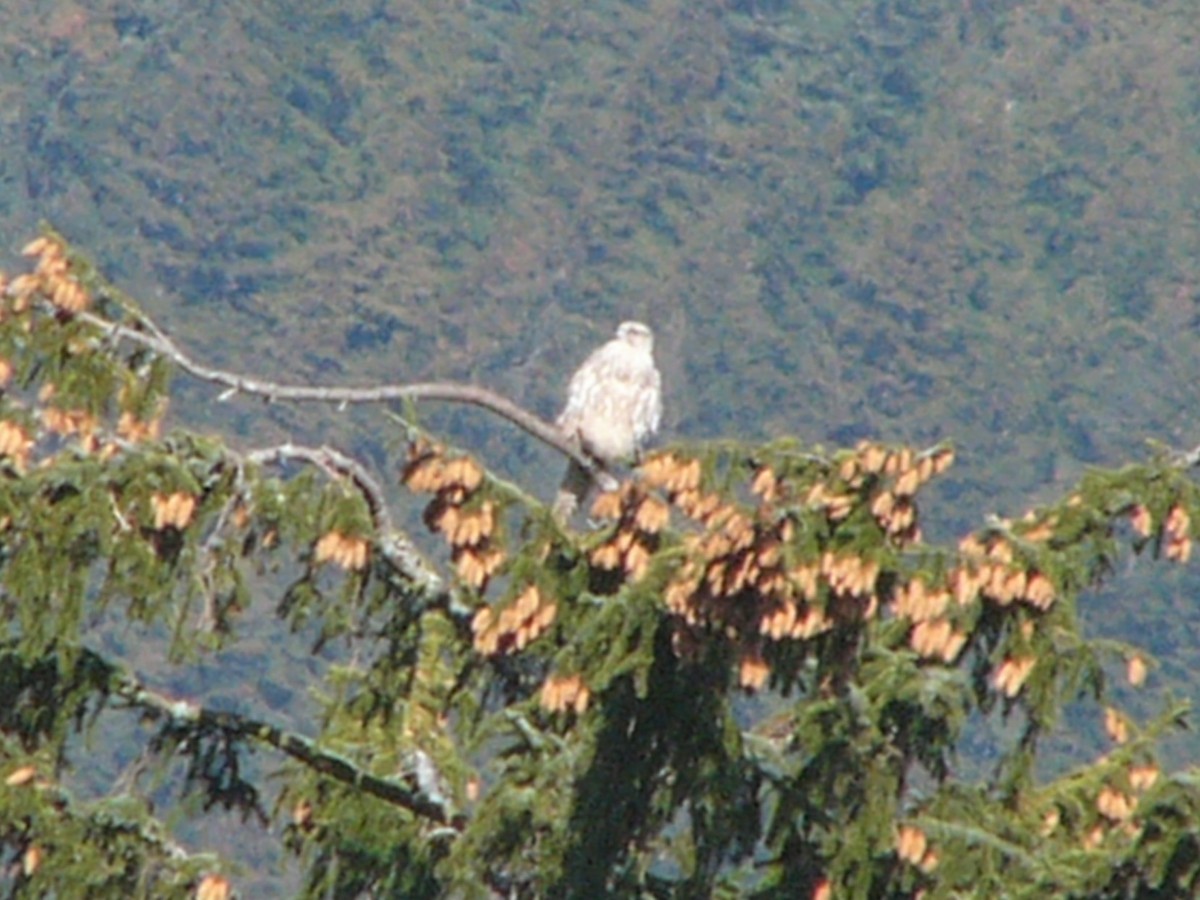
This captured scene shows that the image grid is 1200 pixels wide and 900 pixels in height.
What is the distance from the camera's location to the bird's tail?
1060 centimetres

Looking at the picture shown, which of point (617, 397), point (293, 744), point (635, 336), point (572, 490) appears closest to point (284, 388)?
point (293, 744)

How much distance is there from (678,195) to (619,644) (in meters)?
75.4

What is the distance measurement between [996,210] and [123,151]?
1872cm

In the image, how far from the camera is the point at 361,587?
Answer: 8.06m

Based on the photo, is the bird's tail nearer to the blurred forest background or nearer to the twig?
the twig

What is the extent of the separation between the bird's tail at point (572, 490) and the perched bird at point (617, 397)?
109 centimetres

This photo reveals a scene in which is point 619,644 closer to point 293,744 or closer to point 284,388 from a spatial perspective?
point 284,388

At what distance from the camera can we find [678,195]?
82.2 metres

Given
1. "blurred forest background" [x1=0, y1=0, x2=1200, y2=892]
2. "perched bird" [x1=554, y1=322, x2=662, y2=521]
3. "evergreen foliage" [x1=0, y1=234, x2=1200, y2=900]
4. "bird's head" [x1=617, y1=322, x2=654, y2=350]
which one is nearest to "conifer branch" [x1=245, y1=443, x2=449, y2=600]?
"evergreen foliage" [x1=0, y1=234, x2=1200, y2=900]

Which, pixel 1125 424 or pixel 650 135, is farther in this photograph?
pixel 650 135

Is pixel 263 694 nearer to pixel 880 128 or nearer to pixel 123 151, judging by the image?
pixel 123 151

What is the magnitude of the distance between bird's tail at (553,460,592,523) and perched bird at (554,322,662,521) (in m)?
1.09

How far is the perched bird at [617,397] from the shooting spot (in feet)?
41.2

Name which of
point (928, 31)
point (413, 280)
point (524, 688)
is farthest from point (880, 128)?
point (524, 688)
